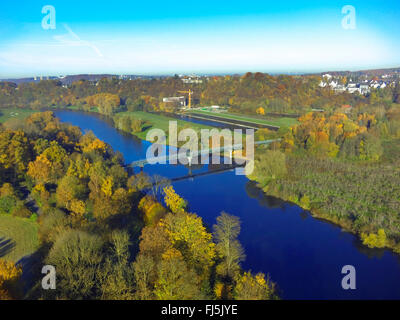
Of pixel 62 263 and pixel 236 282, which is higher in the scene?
pixel 62 263

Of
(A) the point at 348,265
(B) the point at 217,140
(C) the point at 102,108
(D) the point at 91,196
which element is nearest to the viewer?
(A) the point at 348,265

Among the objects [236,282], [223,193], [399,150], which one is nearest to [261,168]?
[223,193]

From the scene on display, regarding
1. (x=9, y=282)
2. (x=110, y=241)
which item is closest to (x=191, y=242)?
(x=110, y=241)

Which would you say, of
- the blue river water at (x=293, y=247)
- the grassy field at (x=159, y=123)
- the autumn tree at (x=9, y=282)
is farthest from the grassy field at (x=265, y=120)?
the autumn tree at (x=9, y=282)

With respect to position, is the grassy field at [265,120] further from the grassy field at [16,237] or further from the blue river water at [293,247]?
the grassy field at [16,237]

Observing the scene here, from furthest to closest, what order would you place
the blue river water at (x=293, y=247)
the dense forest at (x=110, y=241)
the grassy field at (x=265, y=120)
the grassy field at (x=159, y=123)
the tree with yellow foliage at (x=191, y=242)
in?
the grassy field at (x=265, y=120)
the grassy field at (x=159, y=123)
the blue river water at (x=293, y=247)
the tree with yellow foliage at (x=191, y=242)
the dense forest at (x=110, y=241)

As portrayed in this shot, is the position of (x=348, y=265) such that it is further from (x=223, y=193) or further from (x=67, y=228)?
(x=67, y=228)
